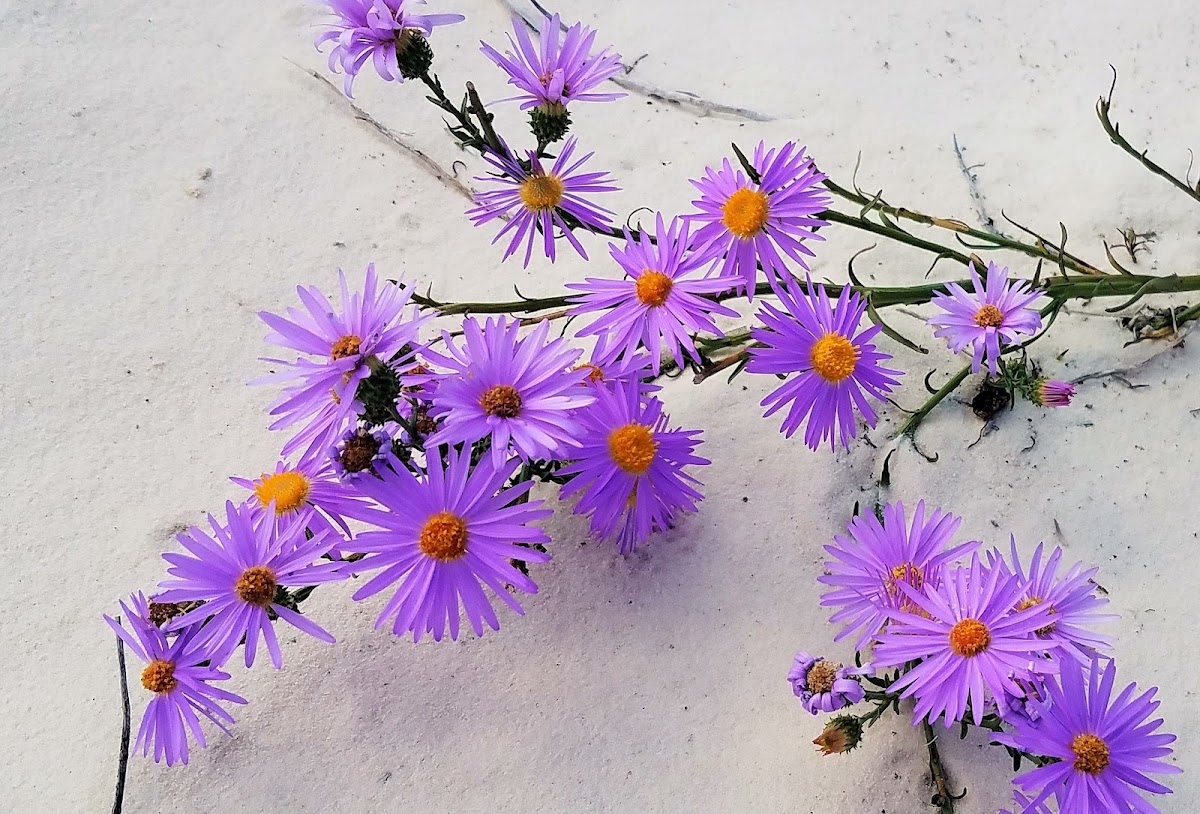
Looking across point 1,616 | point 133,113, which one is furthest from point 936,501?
point 133,113

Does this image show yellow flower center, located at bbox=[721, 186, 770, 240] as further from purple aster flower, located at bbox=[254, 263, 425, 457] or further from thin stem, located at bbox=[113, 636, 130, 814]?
thin stem, located at bbox=[113, 636, 130, 814]

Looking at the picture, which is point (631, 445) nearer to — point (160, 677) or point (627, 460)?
point (627, 460)

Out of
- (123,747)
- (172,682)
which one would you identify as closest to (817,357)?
(172,682)

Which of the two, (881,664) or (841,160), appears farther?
(841,160)

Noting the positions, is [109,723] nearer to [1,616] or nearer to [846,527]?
[1,616]

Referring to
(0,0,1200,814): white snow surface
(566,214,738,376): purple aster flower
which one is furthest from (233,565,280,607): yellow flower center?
(566,214,738,376): purple aster flower

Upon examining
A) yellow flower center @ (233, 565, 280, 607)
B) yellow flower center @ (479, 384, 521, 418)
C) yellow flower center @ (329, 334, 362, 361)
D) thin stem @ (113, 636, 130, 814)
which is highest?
yellow flower center @ (329, 334, 362, 361)

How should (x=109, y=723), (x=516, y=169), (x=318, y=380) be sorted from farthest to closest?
(x=109, y=723) < (x=516, y=169) < (x=318, y=380)
